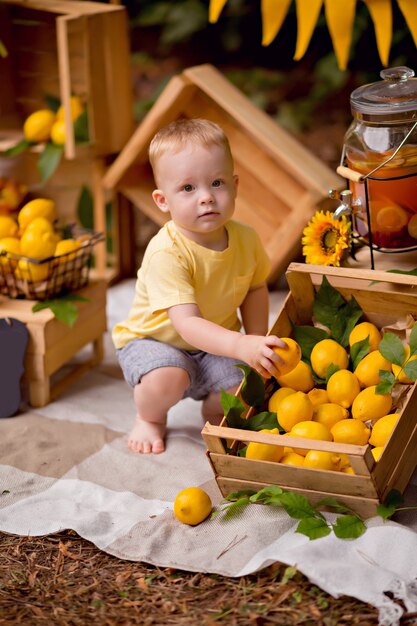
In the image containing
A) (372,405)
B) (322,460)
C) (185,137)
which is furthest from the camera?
(185,137)

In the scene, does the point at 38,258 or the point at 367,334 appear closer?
the point at 367,334

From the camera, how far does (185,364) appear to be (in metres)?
1.82

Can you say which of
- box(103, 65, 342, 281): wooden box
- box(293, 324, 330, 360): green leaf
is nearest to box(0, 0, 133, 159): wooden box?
box(103, 65, 342, 281): wooden box

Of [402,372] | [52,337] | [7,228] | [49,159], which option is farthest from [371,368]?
[49,159]

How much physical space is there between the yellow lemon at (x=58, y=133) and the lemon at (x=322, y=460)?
4.74 ft

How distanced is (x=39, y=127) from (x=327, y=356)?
134cm

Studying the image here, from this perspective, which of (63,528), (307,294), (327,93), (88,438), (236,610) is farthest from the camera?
(327,93)

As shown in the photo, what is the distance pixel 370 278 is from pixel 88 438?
Result: 71 cm

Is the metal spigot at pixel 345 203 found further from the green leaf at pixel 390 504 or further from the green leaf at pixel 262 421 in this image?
the green leaf at pixel 390 504

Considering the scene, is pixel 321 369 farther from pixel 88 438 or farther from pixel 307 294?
pixel 88 438

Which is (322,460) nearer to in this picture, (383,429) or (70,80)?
(383,429)

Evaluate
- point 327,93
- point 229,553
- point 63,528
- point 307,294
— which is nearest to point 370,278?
point 307,294

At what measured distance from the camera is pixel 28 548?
157cm

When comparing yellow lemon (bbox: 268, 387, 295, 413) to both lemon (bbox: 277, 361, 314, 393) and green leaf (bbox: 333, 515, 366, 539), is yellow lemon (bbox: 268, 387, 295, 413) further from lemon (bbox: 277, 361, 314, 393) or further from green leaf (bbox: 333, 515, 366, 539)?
green leaf (bbox: 333, 515, 366, 539)
